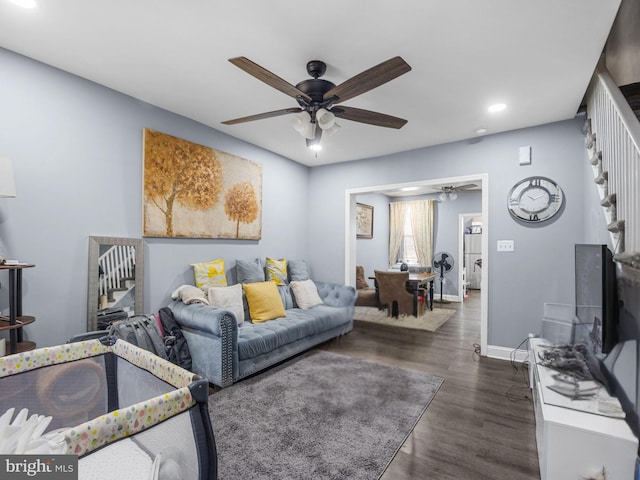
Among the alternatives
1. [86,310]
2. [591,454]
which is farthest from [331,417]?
[86,310]

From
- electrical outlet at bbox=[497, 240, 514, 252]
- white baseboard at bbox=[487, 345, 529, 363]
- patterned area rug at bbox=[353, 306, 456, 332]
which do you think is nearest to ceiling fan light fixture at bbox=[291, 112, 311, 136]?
electrical outlet at bbox=[497, 240, 514, 252]

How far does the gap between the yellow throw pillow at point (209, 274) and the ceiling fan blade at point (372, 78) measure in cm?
222

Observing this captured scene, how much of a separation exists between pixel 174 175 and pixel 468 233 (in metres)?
8.30

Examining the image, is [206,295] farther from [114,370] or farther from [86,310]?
[114,370]

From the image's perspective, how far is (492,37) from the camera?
208cm

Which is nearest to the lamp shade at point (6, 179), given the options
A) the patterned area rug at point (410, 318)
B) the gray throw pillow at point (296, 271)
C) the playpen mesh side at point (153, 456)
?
the playpen mesh side at point (153, 456)

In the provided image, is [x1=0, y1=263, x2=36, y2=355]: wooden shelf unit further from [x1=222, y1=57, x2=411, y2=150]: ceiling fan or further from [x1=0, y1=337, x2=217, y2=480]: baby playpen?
[x1=222, y1=57, x2=411, y2=150]: ceiling fan

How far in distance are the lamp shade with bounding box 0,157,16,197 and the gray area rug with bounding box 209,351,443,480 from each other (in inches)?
77.8

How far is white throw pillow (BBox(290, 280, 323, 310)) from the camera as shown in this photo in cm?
423

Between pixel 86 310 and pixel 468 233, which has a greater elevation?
pixel 468 233

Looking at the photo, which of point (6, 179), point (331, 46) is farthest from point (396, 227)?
point (6, 179)

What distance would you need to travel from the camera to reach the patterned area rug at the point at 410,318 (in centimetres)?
514

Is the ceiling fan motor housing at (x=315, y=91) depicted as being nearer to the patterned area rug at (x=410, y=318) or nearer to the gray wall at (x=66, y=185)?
the gray wall at (x=66, y=185)

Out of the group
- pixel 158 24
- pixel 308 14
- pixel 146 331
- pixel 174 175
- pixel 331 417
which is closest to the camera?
pixel 308 14
